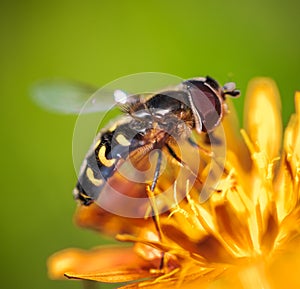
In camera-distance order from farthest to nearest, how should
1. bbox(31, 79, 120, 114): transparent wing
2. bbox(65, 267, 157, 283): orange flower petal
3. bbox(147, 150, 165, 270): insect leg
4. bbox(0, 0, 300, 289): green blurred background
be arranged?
bbox(0, 0, 300, 289): green blurred background → bbox(31, 79, 120, 114): transparent wing → bbox(147, 150, 165, 270): insect leg → bbox(65, 267, 157, 283): orange flower petal

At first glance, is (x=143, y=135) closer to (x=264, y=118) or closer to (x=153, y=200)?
(x=153, y=200)

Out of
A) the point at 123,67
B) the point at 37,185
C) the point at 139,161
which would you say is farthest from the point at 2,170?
the point at 139,161

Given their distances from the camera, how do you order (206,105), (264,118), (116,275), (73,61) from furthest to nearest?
(73,61) < (264,118) < (206,105) < (116,275)

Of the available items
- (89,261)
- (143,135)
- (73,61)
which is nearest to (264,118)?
(143,135)

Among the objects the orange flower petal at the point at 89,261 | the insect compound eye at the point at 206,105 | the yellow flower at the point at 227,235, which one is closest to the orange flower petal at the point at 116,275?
the yellow flower at the point at 227,235

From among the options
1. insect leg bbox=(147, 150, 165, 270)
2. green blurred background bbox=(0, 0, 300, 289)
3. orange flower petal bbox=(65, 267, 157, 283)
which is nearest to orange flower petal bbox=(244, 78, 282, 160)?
insect leg bbox=(147, 150, 165, 270)

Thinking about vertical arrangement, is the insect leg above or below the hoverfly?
below

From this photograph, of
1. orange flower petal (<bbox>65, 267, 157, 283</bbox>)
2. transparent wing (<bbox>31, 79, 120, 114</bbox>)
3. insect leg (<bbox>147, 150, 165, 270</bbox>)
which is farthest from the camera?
transparent wing (<bbox>31, 79, 120, 114</bbox>)

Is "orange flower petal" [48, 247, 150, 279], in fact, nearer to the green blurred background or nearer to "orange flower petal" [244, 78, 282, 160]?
"orange flower petal" [244, 78, 282, 160]
